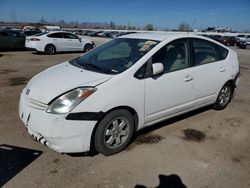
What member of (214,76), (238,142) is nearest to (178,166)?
(238,142)

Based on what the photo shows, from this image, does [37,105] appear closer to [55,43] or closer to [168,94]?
[168,94]

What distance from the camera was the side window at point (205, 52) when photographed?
4828 millimetres

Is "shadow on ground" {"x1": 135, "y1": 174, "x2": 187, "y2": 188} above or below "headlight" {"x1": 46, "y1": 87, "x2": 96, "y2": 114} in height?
below

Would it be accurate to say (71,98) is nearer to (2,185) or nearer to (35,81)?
(35,81)

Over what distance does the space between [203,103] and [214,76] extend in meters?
0.54

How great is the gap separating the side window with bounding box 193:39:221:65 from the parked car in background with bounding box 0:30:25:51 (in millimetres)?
16197

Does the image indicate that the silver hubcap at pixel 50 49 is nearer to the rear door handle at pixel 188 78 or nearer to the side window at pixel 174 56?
the side window at pixel 174 56

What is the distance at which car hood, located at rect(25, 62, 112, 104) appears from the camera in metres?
3.49

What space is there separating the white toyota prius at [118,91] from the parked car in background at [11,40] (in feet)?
50.5

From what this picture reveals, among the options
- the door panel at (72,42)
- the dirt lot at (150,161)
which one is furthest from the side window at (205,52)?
the door panel at (72,42)

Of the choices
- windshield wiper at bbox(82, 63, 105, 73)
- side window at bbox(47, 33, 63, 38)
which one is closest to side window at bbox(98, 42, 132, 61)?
windshield wiper at bbox(82, 63, 105, 73)

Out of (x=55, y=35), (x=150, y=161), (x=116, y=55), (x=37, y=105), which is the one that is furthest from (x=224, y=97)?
(x=55, y=35)

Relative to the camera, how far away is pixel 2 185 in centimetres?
306

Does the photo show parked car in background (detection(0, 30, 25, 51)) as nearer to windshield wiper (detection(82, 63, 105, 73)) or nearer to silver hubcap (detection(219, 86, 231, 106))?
windshield wiper (detection(82, 63, 105, 73))
